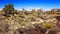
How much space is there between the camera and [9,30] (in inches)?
536

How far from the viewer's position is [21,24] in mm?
14672

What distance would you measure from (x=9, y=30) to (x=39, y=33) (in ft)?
8.67

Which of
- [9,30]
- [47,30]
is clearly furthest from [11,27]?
[47,30]

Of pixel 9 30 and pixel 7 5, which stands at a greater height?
pixel 7 5

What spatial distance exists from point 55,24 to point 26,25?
2.60 metres

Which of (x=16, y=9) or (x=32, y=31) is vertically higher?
(x=16, y=9)

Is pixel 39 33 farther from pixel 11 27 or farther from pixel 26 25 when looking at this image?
pixel 11 27

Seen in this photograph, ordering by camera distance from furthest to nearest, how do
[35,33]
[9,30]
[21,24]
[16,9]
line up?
[16,9]
[21,24]
[9,30]
[35,33]

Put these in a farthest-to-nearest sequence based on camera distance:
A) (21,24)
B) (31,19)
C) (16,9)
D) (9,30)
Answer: (16,9) → (31,19) → (21,24) → (9,30)

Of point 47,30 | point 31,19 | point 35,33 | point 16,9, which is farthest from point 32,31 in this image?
point 16,9

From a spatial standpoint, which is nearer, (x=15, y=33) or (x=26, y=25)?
(x=15, y=33)

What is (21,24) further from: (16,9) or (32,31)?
(16,9)

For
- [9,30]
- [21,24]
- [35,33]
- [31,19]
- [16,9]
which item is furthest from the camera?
[16,9]

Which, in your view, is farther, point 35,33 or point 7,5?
point 7,5
